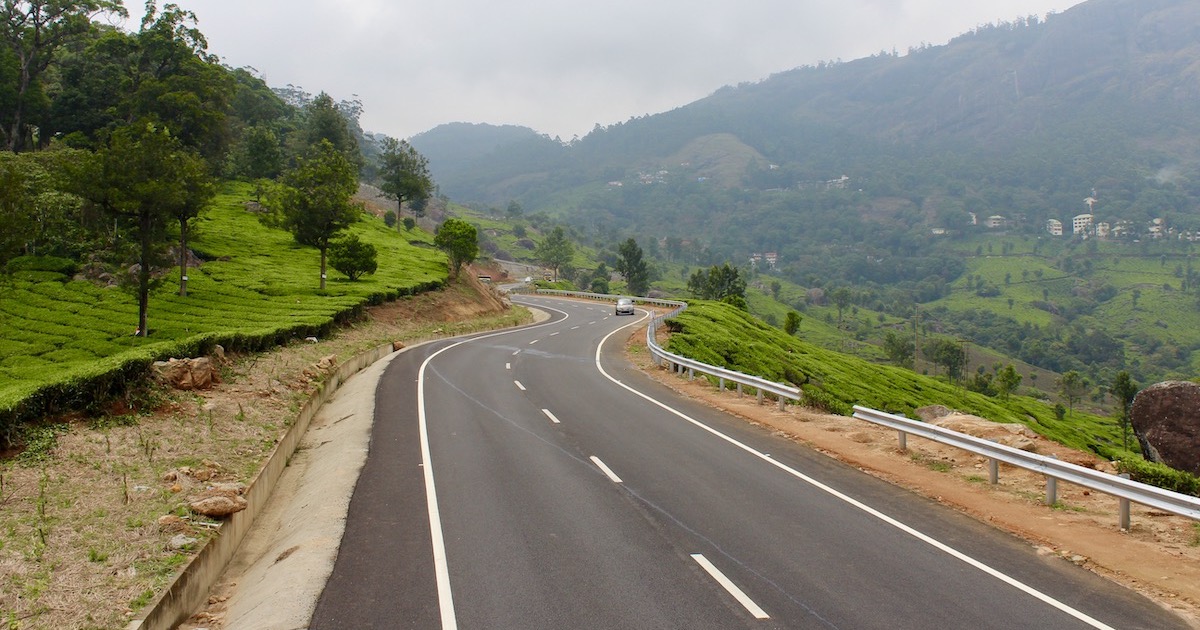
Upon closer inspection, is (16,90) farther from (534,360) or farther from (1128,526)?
(1128,526)

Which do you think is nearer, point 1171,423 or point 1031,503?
point 1031,503

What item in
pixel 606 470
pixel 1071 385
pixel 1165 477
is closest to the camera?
pixel 1165 477

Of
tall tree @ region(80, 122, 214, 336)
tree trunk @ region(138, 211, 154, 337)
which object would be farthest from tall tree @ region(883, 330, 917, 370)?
tree trunk @ region(138, 211, 154, 337)

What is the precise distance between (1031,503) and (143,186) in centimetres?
3197

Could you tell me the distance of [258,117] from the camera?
103 meters

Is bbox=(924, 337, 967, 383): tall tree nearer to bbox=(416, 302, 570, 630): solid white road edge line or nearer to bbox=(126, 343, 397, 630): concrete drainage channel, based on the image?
bbox=(416, 302, 570, 630): solid white road edge line

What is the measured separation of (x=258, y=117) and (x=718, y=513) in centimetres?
10837

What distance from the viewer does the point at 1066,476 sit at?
10781 millimetres

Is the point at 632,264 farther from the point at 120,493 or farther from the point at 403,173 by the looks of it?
the point at 120,493

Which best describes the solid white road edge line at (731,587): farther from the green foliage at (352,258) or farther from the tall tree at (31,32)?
the tall tree at (31,32)

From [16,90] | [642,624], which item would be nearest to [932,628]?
[642,624]

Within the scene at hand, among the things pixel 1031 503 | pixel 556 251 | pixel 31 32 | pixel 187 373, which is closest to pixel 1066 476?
pixel 1031 503

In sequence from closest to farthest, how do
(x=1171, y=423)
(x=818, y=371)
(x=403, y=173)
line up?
(x=1171, y=423) → (x=818, y=371) → (x=403, y=173)

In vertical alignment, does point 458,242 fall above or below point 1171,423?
above
